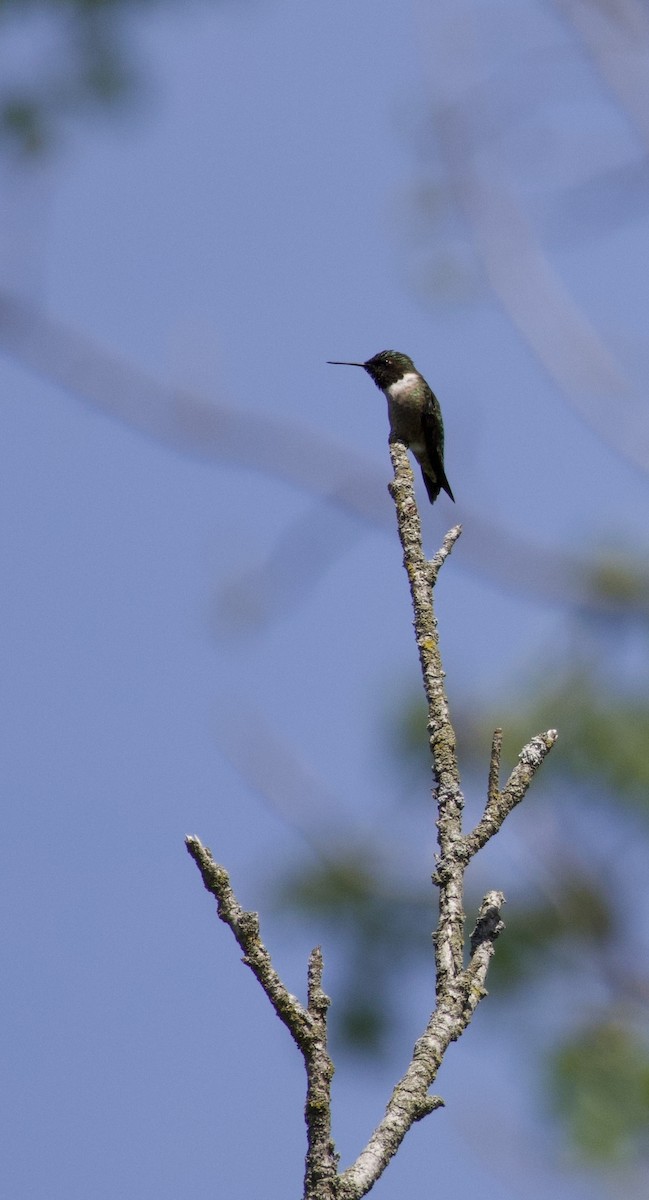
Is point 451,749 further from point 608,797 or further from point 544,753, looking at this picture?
point 608,797

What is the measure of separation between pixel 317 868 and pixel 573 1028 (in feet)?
9.44

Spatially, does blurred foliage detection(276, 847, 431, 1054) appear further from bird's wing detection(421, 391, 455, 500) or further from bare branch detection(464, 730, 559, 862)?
bare branch detection(464, 730, 559, 862)

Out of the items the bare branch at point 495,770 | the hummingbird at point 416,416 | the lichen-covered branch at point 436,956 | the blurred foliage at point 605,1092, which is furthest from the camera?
the blurred foliage at point 605,1092

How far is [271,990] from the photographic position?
2172 millimetres

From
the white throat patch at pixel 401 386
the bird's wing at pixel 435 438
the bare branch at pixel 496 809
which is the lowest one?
the bare branch at pixel 496 809

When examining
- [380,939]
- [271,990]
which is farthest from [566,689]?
[271,990]

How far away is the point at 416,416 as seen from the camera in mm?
8641

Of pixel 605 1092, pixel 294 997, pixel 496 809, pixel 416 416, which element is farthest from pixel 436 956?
pixel 605 1092

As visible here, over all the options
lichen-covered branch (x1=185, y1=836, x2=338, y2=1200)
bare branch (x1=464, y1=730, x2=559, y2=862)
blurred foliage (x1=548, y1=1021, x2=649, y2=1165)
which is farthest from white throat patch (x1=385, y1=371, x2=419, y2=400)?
lichen-covered branch (x1=185, y1=836, x2=338, y2=1200)

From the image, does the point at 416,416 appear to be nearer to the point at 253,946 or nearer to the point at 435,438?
the point at 435,438

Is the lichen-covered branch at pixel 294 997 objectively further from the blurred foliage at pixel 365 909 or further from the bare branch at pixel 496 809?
the blurred foliage at pixel 365 909

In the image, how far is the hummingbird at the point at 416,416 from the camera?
28.3 ft

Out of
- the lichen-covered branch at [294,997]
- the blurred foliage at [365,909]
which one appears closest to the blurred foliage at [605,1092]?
the blurred foliage at [365,909]

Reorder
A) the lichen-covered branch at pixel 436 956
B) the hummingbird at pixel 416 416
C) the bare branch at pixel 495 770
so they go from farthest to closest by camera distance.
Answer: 1. the hummingbird at pixel 416 416
2. the bare branch at pixel 495 770
3. the lichen-covered branch at pixel 436 956
